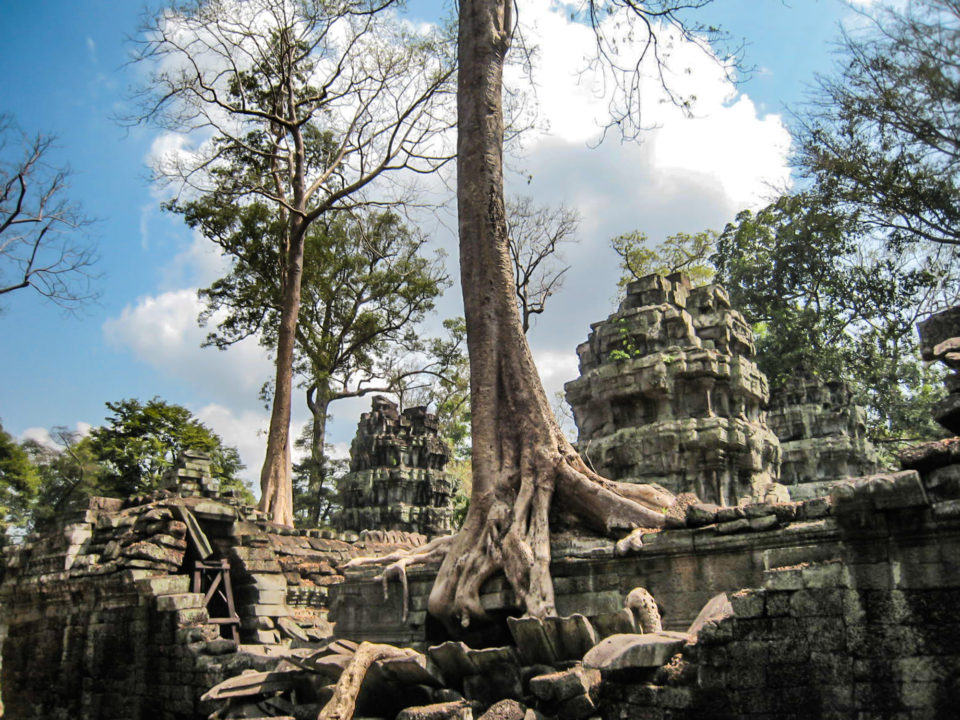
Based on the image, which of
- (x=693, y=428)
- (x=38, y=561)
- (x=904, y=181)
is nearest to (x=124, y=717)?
(x=38, y=561)

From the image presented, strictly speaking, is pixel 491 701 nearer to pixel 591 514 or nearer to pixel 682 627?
pixel 682 627

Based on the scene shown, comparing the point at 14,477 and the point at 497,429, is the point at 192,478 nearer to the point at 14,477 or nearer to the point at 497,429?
the point at 497,429

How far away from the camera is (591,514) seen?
732cm

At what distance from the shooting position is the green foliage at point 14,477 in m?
29.2

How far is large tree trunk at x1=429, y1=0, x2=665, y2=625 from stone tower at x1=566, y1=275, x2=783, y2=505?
2.64m

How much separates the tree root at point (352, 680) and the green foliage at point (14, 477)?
2743cm

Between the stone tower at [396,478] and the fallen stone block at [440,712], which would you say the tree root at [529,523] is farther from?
the stone tower at [396,478]

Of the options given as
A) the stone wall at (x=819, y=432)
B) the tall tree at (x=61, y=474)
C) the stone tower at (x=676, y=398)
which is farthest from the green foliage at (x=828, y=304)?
the tall tree at (x=61, y=474)

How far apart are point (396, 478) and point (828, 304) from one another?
14.7 meters

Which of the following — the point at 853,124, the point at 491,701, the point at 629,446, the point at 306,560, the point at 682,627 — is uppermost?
the point at 853,124

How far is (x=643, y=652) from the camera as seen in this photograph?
458 cm

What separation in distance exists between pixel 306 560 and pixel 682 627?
8.40 m

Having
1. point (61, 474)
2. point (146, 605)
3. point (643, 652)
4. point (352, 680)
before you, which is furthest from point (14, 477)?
point (643, 652)

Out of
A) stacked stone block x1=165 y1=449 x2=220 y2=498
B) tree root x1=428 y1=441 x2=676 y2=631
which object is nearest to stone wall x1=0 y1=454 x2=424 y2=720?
stacked stone block x1=165 y1=449 x2=220 y2=498
